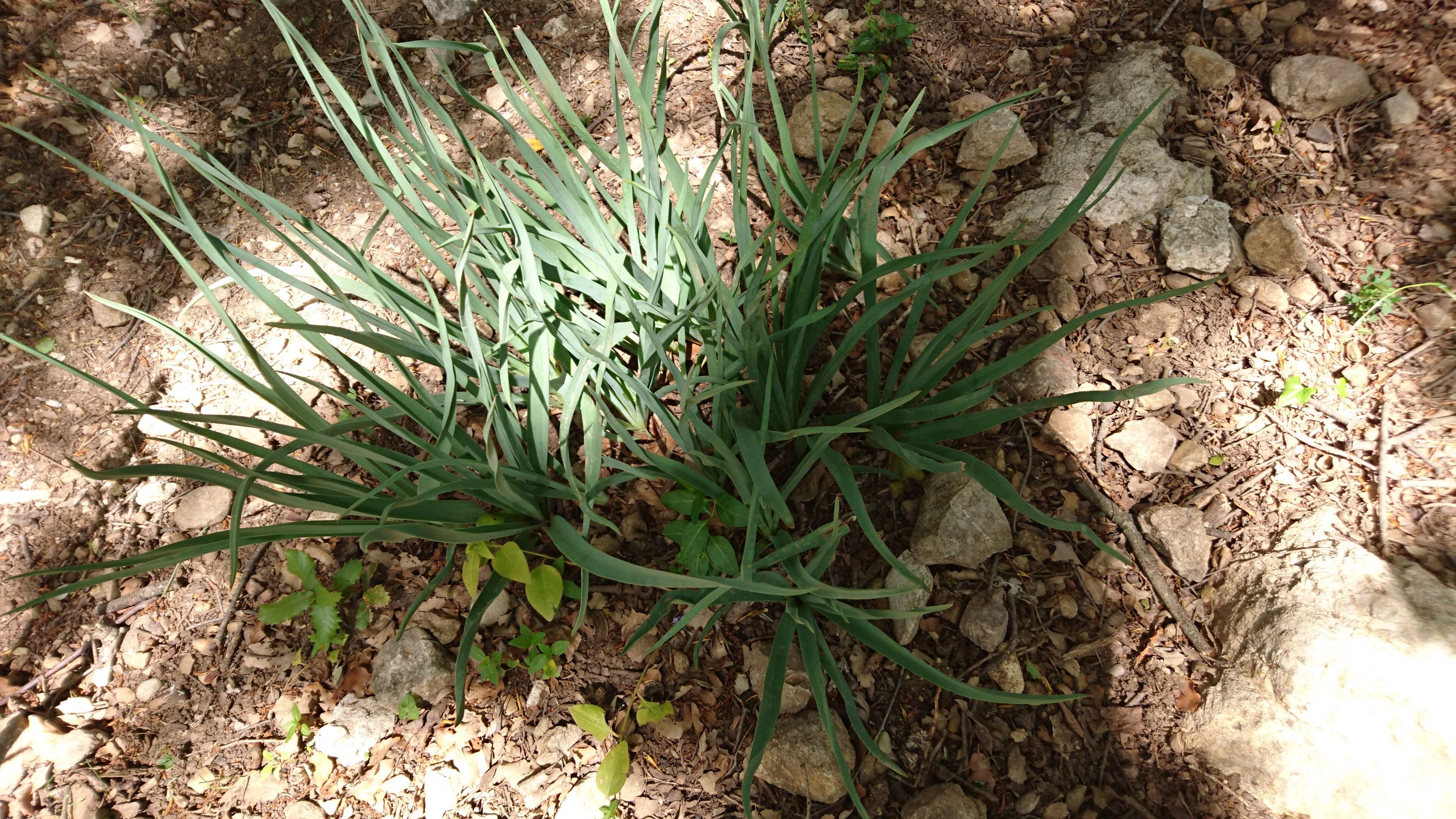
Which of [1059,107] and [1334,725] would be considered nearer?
[1334,725]

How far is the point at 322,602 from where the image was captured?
141cm

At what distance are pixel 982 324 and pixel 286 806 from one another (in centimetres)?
148

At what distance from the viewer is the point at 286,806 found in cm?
132

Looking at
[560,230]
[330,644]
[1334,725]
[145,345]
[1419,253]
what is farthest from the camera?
[145,345]

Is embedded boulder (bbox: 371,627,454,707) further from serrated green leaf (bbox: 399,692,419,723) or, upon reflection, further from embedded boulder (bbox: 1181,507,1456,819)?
embedded boulder (bbox: 1181,507,1456,819)

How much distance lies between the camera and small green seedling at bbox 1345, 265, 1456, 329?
1.50 meters

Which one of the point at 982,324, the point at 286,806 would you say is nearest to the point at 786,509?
the point at 982,324

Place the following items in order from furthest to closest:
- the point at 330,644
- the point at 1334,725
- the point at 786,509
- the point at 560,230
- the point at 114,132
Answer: the point at 114,132 < the point at 330,644 < the point at 560,230 < the point at 1334,725 < the point at 786,509

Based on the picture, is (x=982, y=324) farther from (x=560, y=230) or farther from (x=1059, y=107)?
(x=1059, y=107)

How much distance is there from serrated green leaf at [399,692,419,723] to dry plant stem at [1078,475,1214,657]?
1328mm

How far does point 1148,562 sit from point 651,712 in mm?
960

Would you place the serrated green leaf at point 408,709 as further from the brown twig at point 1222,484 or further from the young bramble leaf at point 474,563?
the brown twig at point 1222,484

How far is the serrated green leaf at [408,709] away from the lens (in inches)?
53.1

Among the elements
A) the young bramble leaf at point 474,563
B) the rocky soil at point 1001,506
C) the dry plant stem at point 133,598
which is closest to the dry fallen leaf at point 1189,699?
the rocky soil at point 1001,506
